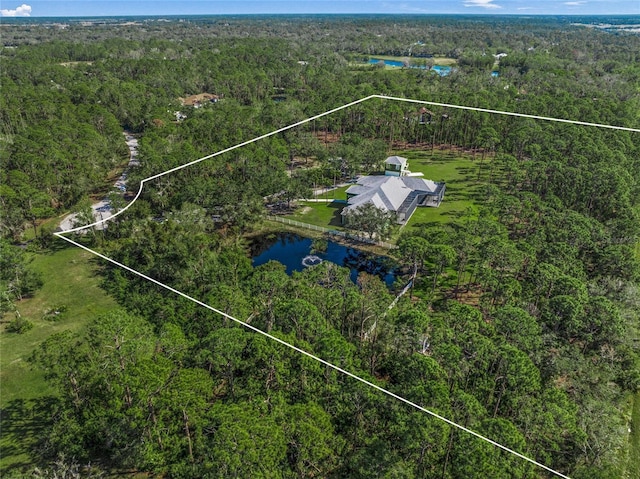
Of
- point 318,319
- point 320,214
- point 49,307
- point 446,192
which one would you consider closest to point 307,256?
point 320,214

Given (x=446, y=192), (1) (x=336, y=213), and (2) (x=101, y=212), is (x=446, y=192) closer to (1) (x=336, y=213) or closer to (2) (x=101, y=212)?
(1) (x=336, y=213)

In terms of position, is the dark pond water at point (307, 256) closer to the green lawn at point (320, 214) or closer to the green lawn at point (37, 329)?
the green lawn at point (320, 214)

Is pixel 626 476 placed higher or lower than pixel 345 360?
lower

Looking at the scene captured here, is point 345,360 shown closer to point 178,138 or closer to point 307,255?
point 307,255

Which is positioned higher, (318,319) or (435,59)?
(318,319)

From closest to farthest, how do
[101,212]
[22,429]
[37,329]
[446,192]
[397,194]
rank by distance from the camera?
1. [22,429]
2. [37,329]
3. [101,212]
4. [397,194]
5. [446,192]

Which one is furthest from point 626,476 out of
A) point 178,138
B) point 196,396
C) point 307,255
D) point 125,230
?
point 178,138

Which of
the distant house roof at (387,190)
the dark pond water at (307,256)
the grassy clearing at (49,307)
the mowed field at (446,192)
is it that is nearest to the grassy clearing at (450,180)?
the mowed field at (446,192)
